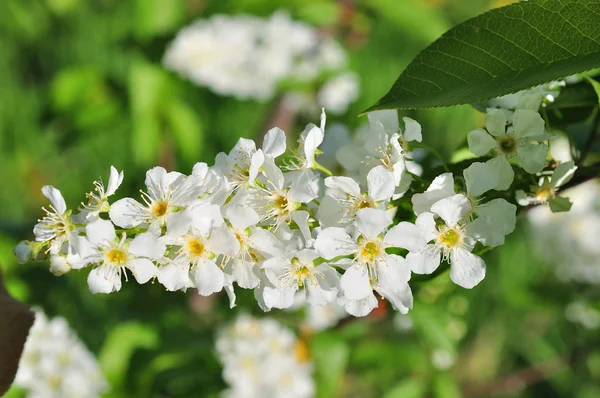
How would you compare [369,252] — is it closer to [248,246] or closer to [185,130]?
[248,246]

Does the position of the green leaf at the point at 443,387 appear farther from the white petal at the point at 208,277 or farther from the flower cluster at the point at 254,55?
the flower cluster at the point at 254,55

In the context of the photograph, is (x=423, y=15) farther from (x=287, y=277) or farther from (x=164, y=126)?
(x=287, y=277)

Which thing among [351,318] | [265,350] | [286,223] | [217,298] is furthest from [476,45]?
[217,298]

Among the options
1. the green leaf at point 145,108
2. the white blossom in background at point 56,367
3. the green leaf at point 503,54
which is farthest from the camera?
the green leaf at point 145,108

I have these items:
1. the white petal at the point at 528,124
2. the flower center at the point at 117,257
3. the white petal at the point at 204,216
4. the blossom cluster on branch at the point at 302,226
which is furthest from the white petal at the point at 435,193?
the flower center at the point at 117,257

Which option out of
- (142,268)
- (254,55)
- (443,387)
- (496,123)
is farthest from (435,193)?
(254,55)

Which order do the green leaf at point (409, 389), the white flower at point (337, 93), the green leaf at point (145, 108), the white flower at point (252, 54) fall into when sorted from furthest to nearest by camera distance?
the white flower at point (337, 93) < the white flower at point (252, 54) < the green leaf at point (145, 108) < the green leaf at point (409, 389)

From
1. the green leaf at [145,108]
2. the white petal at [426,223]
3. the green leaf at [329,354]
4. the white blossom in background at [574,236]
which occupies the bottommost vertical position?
the white blossom in background at [574,236]

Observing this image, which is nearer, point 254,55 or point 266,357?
point 266,357
